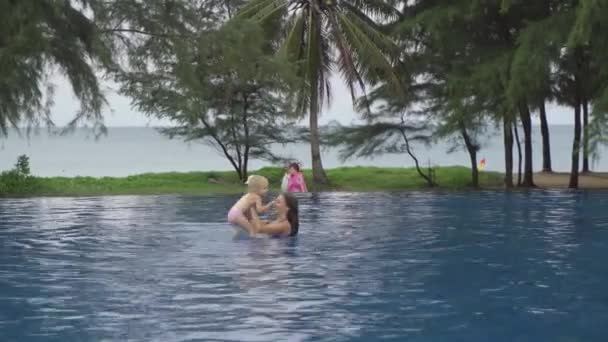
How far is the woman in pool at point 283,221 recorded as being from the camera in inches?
626

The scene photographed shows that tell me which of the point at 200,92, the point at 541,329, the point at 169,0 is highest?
the point at 169,0

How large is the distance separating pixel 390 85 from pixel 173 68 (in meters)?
15.0

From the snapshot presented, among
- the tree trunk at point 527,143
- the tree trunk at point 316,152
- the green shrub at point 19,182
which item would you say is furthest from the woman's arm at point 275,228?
the tree trunk at point 316,152

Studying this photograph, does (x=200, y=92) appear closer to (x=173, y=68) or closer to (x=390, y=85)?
(x=173, y=68)

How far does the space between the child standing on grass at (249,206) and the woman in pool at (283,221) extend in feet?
0.36

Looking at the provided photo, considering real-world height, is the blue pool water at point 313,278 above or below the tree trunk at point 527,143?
below

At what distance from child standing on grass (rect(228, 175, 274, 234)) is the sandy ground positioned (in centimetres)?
1829

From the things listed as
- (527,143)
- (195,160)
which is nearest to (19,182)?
(527,143)

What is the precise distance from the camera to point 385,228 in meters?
17.8

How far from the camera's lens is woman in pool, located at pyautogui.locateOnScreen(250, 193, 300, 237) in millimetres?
15906

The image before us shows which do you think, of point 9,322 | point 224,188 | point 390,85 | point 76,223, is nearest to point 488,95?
point 390,85

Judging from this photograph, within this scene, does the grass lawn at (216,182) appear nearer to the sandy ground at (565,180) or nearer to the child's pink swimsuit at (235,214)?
the sandy ground at (565,180)

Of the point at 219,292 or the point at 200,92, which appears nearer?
the point at 219,292

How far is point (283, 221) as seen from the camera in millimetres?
15891
